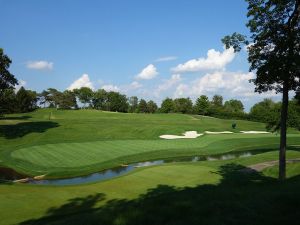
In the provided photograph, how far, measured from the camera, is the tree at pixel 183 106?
6128 inches

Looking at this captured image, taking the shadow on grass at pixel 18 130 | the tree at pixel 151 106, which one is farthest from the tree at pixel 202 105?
the shadow on grass at pixel 18 130

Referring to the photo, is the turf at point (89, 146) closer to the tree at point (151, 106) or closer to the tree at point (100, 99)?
the tree at point (151, 106)

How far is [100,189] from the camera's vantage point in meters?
19.8

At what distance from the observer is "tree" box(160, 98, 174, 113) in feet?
533

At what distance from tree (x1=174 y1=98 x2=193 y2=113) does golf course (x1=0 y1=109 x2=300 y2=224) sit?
304 ft

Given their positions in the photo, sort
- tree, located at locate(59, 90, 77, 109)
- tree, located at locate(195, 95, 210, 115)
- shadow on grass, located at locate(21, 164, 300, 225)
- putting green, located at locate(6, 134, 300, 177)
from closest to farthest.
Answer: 1. shadow on grass, located at locate(21, 164, 300, 225)
2. putting green, located at locate(6, 134, 300, 177)
3. tree, located at locate(195, 95, 210, 115)
4. tree, located at locate(59, 90, 77, 109)

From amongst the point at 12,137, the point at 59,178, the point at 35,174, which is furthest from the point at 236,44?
the point at 12,137

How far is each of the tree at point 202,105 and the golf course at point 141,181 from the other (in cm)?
8166

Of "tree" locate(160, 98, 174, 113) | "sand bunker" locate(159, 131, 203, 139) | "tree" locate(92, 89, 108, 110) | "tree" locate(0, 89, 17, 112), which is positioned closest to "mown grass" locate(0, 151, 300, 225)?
"sand bunker" locate(159, 131, 203, 139)

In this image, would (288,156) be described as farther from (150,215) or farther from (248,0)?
(150,215)

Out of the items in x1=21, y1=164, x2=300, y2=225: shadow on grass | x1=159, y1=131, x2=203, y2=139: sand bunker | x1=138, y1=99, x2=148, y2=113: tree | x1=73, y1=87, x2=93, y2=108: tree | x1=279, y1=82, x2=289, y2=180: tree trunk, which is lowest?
x1=159, y1=131, x2=203, y2=139: sand bunker

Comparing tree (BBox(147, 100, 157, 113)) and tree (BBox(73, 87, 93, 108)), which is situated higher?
tree (BBox(73, 87, 93, 108))

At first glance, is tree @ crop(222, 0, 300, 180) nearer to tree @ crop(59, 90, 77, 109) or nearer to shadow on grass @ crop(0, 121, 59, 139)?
shadow on grass @ crop(0, 121, 59, 139)

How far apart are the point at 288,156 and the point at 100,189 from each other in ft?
81.1
